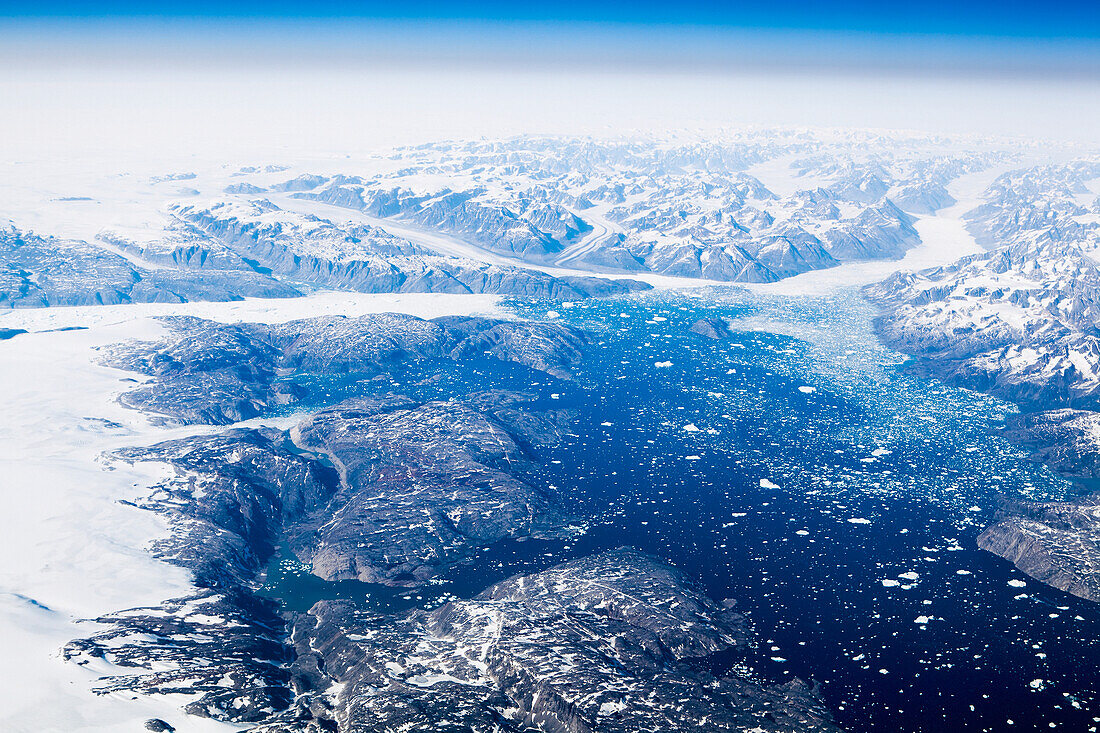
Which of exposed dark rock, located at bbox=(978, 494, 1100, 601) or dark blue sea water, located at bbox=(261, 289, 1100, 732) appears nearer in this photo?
dark blue sea water, located at bbox=(261, 289, 1100, 732)

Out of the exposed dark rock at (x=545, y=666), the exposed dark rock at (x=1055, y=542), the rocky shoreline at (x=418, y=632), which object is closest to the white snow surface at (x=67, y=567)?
the rocky shoreline at (x=418, y=632)

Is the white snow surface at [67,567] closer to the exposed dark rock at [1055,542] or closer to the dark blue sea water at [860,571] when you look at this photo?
the dark blue sea water at [860,571]

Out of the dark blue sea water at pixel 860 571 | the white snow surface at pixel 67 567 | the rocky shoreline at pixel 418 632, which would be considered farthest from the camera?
the dark blue sea water at pixel 860 571

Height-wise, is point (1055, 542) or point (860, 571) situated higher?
point (1055, 542)

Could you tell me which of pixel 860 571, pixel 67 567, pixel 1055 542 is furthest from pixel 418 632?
pixel 1055 542

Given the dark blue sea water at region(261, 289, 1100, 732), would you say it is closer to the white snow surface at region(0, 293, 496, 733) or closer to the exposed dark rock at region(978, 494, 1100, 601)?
the exposed dark rock at region(978, 494, 1100, 601)

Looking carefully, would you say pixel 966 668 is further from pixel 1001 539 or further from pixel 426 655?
pixel 426 655

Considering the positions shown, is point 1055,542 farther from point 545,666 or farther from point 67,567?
point 67,567

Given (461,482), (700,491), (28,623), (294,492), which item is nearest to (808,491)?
(700,491)

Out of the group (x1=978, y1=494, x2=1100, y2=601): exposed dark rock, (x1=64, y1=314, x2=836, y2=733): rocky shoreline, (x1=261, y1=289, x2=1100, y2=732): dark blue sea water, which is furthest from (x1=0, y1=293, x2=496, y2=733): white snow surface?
(x1=978, y1=494, x2=1100, y2=601): exposed dark rock

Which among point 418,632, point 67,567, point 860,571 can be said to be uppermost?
point 67,567

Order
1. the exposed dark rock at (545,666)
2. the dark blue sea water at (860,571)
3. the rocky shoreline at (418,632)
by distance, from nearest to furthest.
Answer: the exposed dark rock at (545,666)
the rocky shoreline at (418,632)
the dark blue sea water at (860,571)
